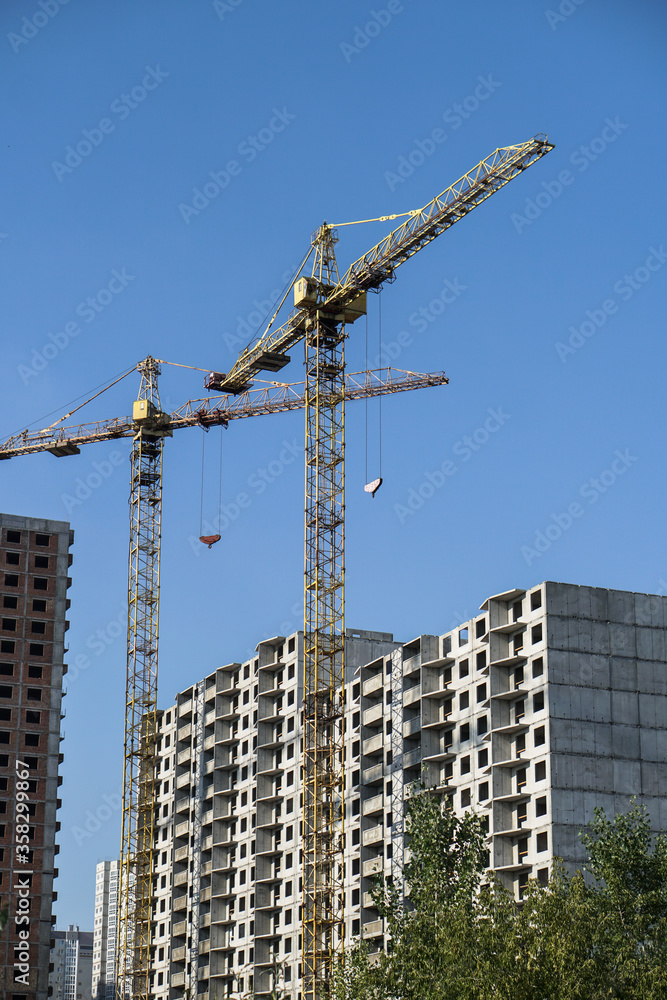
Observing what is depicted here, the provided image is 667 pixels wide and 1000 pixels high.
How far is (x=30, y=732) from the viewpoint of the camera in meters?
146

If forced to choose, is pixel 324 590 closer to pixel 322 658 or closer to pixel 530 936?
pixel 322 658

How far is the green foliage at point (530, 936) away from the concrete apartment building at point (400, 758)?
21.3 meters

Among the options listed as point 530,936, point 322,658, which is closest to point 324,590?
point 322,658

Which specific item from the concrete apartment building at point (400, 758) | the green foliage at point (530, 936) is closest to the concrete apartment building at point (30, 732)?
the concrete apartment building at point (400, 758)

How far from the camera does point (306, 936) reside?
11494 cm

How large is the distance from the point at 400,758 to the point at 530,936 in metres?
55.9

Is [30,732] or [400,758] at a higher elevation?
[30,732]

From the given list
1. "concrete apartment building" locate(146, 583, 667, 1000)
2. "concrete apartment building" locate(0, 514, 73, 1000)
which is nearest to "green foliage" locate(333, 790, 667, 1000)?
"concrete apartment building" locate(146, 583, 667, 1000)

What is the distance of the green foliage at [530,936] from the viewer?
55812 mm

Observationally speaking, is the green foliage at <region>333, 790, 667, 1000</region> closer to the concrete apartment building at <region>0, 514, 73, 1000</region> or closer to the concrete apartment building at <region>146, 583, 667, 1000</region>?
the concrete apartment building at <region>146, 583, 667, 1000</region>

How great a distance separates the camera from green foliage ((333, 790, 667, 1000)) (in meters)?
55.8

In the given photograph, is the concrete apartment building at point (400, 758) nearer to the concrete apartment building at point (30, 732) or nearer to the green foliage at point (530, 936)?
the concrete apartment building at point (30, 732)

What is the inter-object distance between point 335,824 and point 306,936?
8.86 meters

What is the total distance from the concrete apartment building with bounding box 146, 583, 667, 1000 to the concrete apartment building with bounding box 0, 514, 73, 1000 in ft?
47.9
